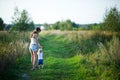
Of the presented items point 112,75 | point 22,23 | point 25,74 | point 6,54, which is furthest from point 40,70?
point 22,23

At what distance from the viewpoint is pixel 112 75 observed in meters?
7.82

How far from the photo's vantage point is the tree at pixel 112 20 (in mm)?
17109

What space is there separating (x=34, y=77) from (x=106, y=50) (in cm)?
355

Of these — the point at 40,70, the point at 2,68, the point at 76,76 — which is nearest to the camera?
the point at 2,68

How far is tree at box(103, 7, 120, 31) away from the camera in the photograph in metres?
17.1

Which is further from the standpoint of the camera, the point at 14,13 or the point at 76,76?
the point at 14,13

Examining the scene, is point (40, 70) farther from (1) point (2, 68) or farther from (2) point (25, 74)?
(1) point (2, 68)

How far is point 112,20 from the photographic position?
17109 millimetres

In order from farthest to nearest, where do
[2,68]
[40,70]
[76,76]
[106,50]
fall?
[106,50] < [40,70] < [76,76] < [2,68]

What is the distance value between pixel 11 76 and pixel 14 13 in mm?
11122

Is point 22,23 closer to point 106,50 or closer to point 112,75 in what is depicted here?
point 106,50

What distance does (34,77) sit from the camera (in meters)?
7.89

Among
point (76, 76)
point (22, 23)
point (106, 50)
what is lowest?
point (76, 76)

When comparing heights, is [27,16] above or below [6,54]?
above
